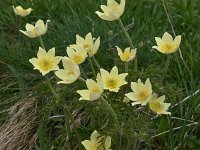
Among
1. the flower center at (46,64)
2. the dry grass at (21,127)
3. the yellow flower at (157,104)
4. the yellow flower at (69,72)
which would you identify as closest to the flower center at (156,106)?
the yellow flower at (157,104)

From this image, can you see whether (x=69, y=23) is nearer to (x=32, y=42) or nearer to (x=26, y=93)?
(x=32, y=42)

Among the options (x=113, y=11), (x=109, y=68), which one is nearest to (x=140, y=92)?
(x=113, y=11)

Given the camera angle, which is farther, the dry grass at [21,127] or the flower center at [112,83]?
the dry grass at [21,127]

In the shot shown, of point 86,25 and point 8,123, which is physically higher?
point 86,25

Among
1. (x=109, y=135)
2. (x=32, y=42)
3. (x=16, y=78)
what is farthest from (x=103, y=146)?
(x=32, y=42)

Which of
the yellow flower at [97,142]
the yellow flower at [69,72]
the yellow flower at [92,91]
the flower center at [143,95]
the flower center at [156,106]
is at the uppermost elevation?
the yellow flower at [69,72]

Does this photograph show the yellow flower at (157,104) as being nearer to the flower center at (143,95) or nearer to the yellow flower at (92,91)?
the flower center at (143,95)
